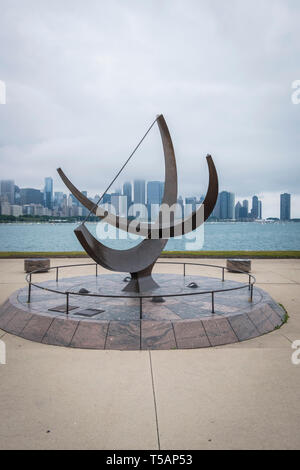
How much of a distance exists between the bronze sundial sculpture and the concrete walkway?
7.17 feet

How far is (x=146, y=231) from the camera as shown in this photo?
7.67 metres

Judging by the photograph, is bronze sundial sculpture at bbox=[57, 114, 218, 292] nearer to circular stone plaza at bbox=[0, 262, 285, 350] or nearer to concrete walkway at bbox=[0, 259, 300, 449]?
circular stone plaza at bbox=[0, 262, 285, 350]

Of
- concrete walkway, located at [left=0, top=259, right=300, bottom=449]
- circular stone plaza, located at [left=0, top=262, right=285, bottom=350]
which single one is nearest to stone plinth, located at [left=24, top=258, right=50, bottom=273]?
circular stone plaza, located at [left=0, top=262, right=285, bottom=350]

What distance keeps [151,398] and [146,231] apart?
4490 mm

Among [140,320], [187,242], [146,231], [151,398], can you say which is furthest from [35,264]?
[187,242]

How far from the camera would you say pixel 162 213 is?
800 cm

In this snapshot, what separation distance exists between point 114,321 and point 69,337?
693 millimetres

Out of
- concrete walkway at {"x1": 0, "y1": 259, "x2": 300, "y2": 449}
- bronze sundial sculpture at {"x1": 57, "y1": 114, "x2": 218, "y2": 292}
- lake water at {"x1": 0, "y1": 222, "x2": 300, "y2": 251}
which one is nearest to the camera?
concrete walkway at {"x1": 0, "y1": 259, "x2": 300, "y2": 449}

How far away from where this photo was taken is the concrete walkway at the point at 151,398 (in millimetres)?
2859

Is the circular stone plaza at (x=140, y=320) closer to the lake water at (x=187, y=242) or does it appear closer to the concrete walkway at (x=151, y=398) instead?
the concrete walkway at (x=151, y=398)

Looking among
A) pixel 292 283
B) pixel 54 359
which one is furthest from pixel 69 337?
pixel 292 283

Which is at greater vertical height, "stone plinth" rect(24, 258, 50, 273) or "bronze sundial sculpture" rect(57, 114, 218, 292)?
"bronze sundial sculpture" rect(57, 114, 218, 292)

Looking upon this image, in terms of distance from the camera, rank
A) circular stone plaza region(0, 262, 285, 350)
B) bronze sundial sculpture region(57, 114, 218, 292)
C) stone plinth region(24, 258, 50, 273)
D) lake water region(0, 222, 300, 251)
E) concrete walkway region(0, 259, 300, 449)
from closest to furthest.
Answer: concrete walkway region(0, 259, 300, 449)
circular stone plaza region(0, 262, 285, 350)
bronze sundial sculpture region(57, 114, 218, 292)
stone plinth region(24, 258, 50, 273)
lake water region(0, 222, 300, 251)

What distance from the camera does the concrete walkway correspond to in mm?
2859
